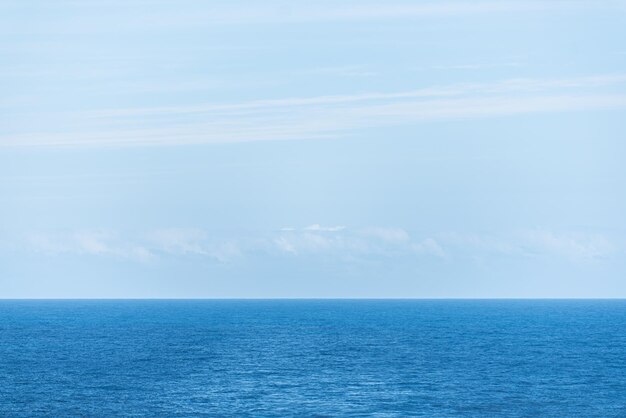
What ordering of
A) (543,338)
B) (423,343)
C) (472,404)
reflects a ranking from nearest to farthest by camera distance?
(472,404) < (423,343) < (543,338)

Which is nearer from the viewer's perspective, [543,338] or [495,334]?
[543,338]

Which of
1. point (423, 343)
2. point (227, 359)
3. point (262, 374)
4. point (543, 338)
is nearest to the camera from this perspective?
point (262, 374)

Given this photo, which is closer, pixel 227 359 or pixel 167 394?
pixel 167 394

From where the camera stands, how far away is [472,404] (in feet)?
291

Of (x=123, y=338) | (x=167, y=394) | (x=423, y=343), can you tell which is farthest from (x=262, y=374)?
(x=123, y=338)

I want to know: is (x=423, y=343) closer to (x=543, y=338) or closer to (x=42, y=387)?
(x=543, y=338)

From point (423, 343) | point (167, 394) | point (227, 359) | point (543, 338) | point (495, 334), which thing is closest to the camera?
point (167, 394)

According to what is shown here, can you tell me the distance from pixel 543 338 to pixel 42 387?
337 ft

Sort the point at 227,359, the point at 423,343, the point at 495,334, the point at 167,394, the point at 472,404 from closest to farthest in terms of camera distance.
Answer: the point at 472,404 < the point at 167,394 < the point at 227,359 < the point at 423,343 < the point at 495,334

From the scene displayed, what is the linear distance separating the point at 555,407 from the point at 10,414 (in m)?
48.9

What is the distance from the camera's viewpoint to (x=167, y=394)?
95562mm

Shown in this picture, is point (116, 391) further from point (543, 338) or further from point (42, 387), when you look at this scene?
point (543, 338)

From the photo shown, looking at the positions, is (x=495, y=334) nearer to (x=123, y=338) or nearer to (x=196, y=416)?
(x=123, y=338)

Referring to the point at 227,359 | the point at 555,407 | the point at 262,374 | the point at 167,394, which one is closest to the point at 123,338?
the point at 227,359
